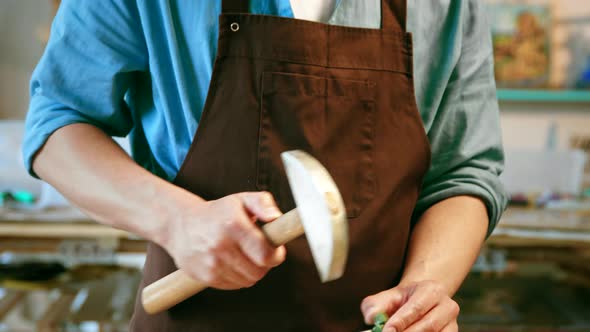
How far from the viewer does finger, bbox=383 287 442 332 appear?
2.22 ft

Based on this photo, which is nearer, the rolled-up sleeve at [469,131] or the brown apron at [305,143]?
the brown apron at [305,143]

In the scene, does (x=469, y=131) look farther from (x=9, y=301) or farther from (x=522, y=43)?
(x=522, y=43)

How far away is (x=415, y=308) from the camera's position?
693 mm

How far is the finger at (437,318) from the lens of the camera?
69 centimetres

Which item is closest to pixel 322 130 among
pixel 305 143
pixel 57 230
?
pixel 305 143

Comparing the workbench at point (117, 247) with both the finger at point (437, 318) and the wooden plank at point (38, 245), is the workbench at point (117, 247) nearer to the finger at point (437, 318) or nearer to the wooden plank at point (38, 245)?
the wooden plank at point (38, 245)

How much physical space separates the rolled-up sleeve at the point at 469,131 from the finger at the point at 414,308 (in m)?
0.22

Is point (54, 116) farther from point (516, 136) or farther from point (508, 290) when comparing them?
point (516, 136)

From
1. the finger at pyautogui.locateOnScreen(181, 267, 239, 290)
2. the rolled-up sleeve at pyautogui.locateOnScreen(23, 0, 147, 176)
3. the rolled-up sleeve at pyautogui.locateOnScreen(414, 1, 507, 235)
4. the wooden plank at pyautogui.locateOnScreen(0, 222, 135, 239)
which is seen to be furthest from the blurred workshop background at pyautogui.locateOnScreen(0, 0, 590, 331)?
the finger at pyautogui.locateOnScreen(181, 267, 239, 290)

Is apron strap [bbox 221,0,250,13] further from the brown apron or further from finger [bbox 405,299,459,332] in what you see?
Result: finger [bbox 405,299,459,332]

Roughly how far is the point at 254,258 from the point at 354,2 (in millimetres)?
417

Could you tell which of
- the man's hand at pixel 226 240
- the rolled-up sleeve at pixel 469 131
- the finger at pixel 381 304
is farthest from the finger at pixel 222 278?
the rolled-up sleeve at pixel 469 131

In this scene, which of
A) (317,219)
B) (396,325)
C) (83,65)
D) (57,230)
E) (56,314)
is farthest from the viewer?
(57,230)

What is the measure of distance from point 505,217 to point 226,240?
6.51 ft
